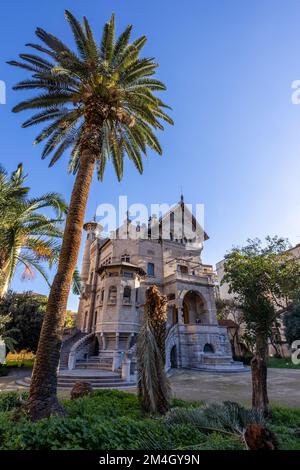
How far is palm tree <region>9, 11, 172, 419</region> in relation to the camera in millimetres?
8953

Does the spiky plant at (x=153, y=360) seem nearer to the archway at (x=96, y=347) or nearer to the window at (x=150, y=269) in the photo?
the archway at (x=96, y=347)

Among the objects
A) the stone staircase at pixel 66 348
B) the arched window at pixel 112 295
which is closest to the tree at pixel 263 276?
the arched window at pixel 112 295

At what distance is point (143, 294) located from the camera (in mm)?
30453

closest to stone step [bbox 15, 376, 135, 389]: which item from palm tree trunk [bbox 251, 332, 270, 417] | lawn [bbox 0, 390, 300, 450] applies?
palm tree trunk [bbox 251, 332, 270, 417]

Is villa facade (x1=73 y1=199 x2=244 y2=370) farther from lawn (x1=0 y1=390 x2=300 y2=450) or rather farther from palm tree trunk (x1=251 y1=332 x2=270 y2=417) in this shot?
lawn (x1=0 y1=390 x2=300 y2=450)

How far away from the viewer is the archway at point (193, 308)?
104 feet

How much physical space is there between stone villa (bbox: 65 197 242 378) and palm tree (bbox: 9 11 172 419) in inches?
490

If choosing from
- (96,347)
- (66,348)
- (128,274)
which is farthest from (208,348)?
(66,348)

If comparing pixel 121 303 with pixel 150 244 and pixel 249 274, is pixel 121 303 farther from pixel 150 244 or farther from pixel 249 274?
pixel 249 274

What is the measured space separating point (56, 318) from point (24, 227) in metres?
7.01

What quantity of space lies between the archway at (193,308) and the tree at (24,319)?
16.9 metres

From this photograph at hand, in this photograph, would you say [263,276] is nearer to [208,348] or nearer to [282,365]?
[208,348]

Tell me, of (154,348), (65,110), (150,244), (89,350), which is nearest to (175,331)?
(89,350)
